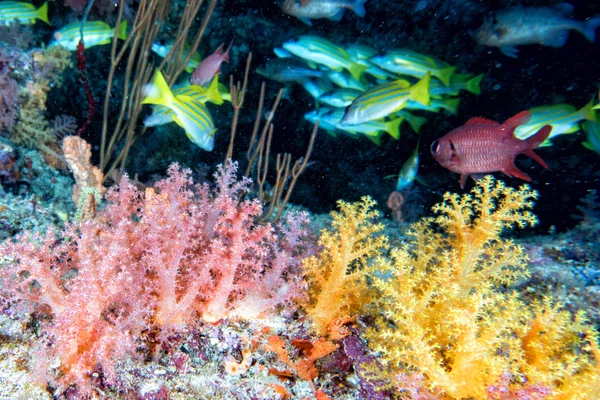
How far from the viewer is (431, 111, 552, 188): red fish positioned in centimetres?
318

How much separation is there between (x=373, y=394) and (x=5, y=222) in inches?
121

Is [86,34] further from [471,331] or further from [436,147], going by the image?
[471,331]

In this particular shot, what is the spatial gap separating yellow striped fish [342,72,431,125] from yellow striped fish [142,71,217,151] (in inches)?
74.1

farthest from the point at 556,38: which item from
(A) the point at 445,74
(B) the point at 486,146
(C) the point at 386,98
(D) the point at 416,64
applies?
(B) the point at 486,146

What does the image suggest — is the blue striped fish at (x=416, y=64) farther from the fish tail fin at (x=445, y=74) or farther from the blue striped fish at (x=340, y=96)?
the blue striped fish at (x=340, y=96)

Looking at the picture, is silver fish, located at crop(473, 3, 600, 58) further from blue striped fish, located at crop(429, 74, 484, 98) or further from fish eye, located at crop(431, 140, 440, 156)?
fish eye, located at crop(431, 140, 440, 156)

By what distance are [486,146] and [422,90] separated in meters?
1.14

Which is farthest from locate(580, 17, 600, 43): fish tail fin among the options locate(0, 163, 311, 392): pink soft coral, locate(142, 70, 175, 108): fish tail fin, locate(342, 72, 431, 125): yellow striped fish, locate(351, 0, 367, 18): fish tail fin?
locate(142, 70, 175, 108): fish tail fin

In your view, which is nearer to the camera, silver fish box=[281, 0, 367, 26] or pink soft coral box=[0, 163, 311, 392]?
pink soft coral box=[0, 163, 311, 392]

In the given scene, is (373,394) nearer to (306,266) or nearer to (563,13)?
(306,266)

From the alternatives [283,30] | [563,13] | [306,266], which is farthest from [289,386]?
[283,30]

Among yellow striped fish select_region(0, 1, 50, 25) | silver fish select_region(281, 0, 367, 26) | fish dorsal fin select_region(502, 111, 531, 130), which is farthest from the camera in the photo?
silver fish select_region(281, 0, 367, 26)

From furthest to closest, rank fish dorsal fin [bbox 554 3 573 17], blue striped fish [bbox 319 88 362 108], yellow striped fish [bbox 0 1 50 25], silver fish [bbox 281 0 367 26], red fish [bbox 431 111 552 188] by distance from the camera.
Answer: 1. blue striped fish [bbox 319 88 362 108]
2. silver fish [bbox 281 0 367 26]
3. fish dorsal fin [bbox 554 3 573 17]
4. yellow striped fish [bbox 0 1 50 25]
5. red fish [bbox 431 111 552 188]

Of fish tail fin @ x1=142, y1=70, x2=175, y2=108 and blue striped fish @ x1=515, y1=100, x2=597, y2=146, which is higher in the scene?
blue striped fish @ x1=515, y1=100, x2=597, y2=146
